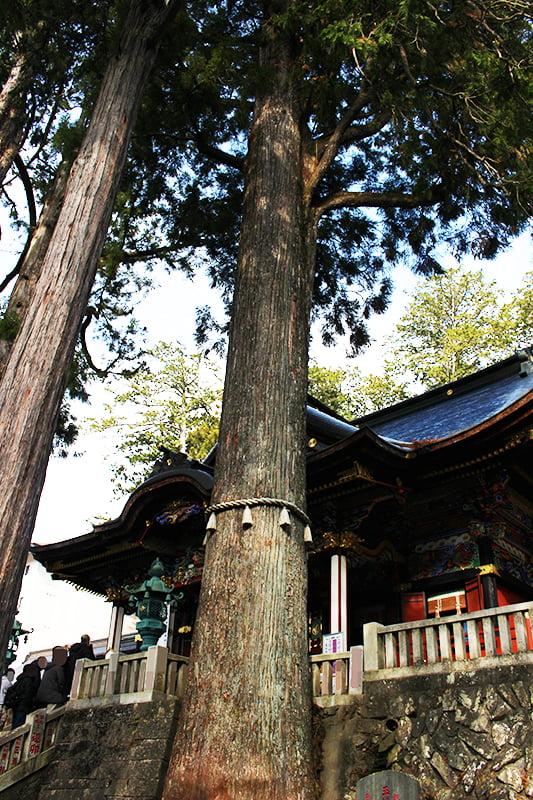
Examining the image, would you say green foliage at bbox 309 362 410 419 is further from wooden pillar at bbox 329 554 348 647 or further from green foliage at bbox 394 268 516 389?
wooden pillar at bbox 329 554 348 647

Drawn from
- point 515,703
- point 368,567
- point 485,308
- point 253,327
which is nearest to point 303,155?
point 253,327

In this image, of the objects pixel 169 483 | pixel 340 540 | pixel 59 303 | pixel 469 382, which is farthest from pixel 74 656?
pixel 469 382

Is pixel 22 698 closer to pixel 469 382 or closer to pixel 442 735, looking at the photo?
pixel 442 735

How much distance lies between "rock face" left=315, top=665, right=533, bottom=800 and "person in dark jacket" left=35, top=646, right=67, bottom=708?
4828mm

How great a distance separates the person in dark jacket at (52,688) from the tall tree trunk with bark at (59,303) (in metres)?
5.91

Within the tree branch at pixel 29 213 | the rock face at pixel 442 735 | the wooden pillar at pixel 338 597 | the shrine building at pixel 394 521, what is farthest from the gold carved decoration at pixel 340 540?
the tree branch at pixel 29 213

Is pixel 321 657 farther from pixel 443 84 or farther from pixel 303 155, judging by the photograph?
pixel 443 84

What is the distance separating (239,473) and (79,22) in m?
7.05

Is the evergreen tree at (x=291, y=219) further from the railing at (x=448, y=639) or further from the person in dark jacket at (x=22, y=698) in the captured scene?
the person in dark jacket at (x=22, y=698)

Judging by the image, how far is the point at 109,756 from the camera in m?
7.28

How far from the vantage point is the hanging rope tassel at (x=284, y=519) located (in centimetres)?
644

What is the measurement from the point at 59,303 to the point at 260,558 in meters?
2.89

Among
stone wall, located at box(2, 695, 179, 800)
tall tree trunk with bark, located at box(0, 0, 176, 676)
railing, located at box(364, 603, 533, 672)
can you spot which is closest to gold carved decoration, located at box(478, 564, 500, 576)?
railing, located at box(364, 603, 533, 672)

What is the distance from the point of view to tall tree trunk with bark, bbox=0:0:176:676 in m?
4.79
